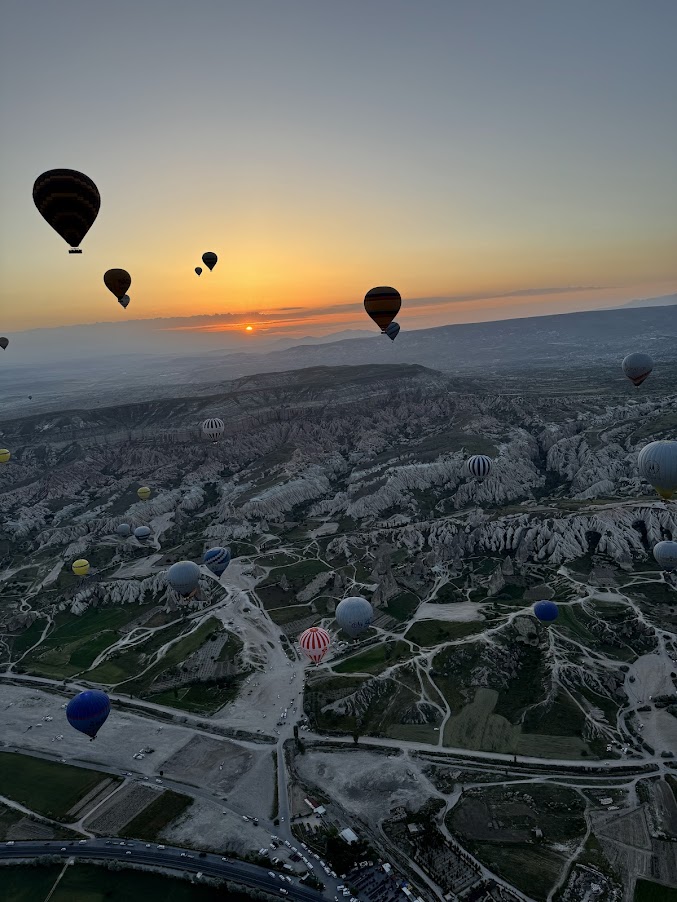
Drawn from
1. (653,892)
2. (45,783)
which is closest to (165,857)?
(45,783)

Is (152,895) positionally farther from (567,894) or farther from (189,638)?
(189,638)

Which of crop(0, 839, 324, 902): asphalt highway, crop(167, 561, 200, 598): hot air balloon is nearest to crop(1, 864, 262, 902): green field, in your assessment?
crop(0, 839, 324, 902): asphalt highway

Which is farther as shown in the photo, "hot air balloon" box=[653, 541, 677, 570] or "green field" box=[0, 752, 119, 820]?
"hot air balloon" box=[653, 541, 677, 570]

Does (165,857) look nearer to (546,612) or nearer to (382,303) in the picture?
(546,612)

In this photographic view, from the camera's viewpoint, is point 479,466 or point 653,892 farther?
point 479,466

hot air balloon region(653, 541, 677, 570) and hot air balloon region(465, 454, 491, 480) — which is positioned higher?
hot air balloon region(465, 454, 491, 480)

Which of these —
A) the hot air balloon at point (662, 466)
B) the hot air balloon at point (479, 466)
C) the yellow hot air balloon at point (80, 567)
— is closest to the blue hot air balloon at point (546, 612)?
the hot air balloon at point (662, 466)

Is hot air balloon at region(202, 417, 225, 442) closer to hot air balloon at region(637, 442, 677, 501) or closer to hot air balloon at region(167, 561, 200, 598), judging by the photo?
hot air balloon at region(167, 561, 200, 598)
